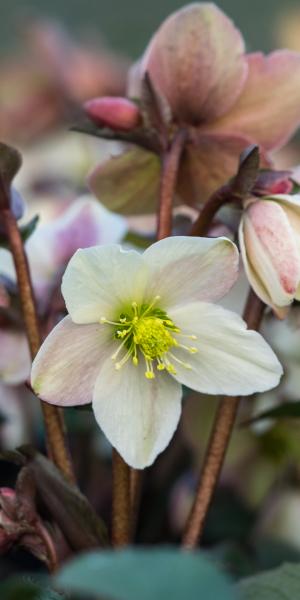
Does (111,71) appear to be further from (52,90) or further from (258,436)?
(258,436)

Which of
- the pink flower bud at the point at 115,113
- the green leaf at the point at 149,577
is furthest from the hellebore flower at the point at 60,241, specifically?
the green leaf at the point at 149,577

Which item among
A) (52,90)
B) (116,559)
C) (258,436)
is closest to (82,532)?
(116,559)

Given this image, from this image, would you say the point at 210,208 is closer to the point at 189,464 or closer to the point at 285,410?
the point at 285,410

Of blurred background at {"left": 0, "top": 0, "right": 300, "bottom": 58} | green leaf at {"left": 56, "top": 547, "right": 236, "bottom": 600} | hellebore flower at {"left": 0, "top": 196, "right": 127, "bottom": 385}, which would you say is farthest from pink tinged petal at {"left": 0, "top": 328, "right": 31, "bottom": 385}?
blurred background at {"left": 0, "top": 0, "right": 300, "bottom": 58}

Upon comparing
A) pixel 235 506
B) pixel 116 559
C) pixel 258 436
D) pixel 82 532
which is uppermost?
pixel 116 559

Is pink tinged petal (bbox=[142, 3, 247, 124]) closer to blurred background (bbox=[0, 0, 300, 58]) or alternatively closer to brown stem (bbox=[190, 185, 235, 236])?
brown stem (bbox=[190, 185, 235, 236])

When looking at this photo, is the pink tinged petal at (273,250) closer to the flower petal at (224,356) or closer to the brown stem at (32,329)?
the flower petal at (224,356)

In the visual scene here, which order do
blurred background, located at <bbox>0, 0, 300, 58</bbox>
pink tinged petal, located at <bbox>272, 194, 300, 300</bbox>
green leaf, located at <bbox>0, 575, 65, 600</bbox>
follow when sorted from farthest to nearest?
blurred background, located at <bbox>0, 0, 300, 58</bbox>
pink tinged petal, located at <bbox>272, 194, 300, 300</bbox>
green leaf, located at <bbox>0, 575, 65, 600</bbox>
